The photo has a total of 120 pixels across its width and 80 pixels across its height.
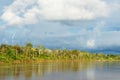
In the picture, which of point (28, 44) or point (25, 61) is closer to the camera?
point (25, 61)

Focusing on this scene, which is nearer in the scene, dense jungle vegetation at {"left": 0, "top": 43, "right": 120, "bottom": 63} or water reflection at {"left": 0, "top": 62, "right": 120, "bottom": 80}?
water reflection at {"left": 0, "top": 62, "right": 120, "bottom": 80}

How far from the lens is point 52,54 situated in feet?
502

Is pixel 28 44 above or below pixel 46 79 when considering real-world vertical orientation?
above

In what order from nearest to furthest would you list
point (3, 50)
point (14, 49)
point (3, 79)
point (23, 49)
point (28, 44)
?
1. point (3, 79)
2. point (3, 50)
3. point (14, 49)
4. point (23, 49)
5. point (28, 44)

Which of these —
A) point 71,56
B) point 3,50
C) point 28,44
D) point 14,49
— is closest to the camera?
point 3,50

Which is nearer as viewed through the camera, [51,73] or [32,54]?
[51,73]

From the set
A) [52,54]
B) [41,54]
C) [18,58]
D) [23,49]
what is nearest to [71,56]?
[52,54]

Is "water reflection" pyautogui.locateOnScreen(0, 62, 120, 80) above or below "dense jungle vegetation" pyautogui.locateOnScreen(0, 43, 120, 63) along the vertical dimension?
below

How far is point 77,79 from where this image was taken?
148 ft

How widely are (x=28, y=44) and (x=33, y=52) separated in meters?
5.07

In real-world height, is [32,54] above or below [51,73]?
above

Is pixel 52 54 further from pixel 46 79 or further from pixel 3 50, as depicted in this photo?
pixel 46 79

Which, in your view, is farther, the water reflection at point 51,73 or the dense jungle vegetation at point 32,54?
the dense jungle vegetation at point 32,54

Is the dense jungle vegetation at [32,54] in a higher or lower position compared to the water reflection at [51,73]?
higher
